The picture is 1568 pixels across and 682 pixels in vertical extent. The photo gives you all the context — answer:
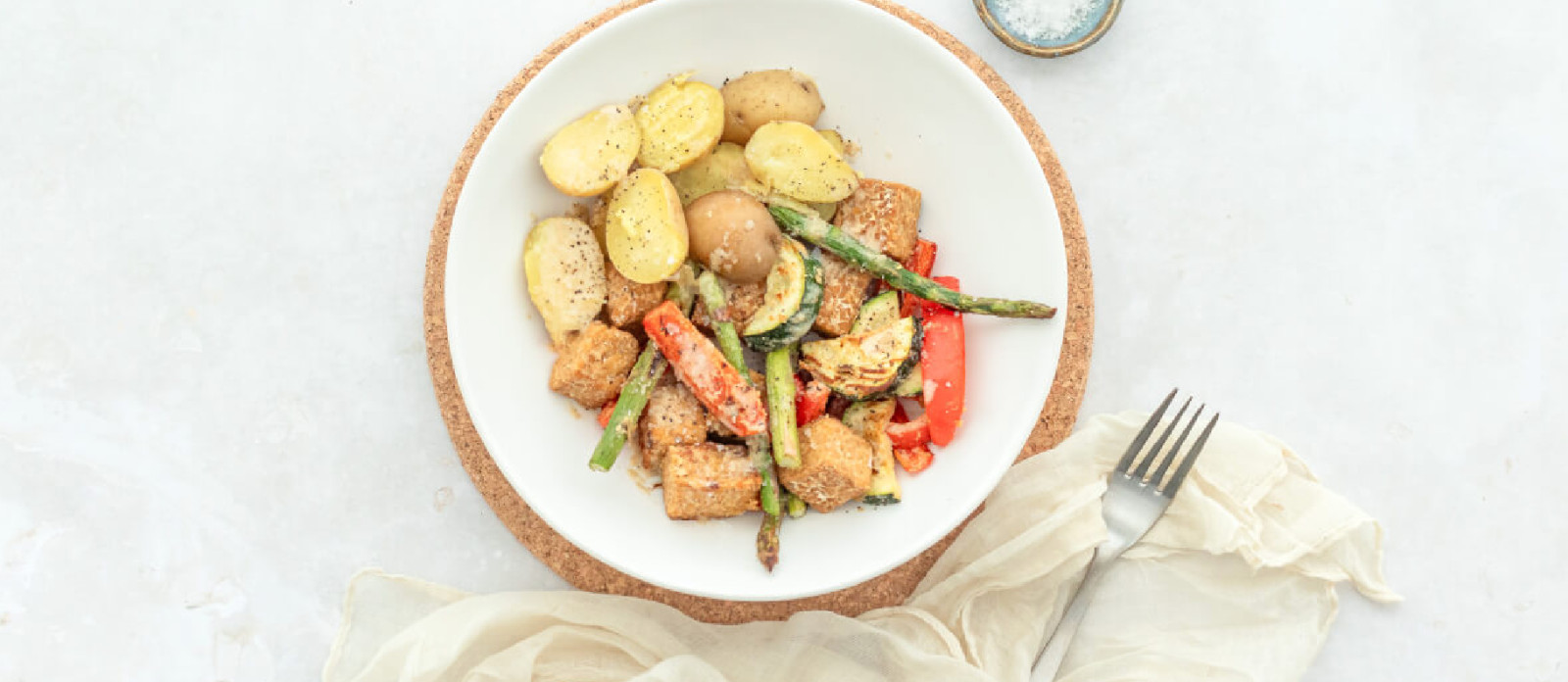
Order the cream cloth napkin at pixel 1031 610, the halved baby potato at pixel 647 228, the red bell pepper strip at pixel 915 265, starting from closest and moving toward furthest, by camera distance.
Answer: the halved baby potato at pixel 647 228 → the red bell pepper strip at pixel 915 265 → the cream cloth napkin at pixel 1031 610

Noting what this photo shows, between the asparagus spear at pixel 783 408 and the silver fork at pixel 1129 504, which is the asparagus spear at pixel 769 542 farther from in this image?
the silver fork at pixel 1129 504

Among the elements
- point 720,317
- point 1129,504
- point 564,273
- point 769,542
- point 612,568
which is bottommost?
point 1129,504

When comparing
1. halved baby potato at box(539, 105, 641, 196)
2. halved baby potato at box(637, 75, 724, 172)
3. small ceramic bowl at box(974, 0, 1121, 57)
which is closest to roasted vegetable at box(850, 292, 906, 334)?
halved baby potato at box(637, 75, 724, 172)

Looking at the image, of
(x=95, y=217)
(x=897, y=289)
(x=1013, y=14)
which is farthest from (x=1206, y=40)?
(x=95, y=217)

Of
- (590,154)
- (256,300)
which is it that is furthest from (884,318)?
(256,300)

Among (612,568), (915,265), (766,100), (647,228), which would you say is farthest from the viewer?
(612,568)

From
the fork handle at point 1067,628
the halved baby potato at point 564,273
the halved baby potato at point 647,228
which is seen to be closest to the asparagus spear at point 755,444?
the halved baby potato at point 647,228

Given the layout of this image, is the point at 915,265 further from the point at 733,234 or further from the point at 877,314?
the point at 733,234
